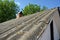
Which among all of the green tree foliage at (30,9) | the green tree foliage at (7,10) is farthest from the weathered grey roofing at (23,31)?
the green tree foliage at (30,9)

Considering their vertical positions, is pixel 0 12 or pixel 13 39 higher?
pixel 13 39

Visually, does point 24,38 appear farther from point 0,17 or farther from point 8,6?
point 8,6

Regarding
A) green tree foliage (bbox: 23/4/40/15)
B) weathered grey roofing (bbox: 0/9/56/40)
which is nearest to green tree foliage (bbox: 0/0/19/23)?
green tree foliage (bbox: 23/4/40/15)

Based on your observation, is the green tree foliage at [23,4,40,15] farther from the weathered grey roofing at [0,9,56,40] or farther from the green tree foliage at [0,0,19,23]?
the weathered grey roofing at [0,9,56,40]

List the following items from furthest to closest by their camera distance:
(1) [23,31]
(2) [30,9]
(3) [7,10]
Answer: (2) [30,9] → (3) [7,10] → (1) [23,31]

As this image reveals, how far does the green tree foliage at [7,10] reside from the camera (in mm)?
34750

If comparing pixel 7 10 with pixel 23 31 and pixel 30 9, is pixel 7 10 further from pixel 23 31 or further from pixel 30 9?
pixel 23 31

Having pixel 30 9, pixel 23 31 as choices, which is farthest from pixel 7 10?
pixel 23 31

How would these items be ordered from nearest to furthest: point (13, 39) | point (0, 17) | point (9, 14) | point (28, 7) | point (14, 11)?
point (13, 39) < point (0, 17) < point (9, 14) < point (14, 11) < point (28, 7)

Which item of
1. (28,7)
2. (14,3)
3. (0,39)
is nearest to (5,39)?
(0,39)

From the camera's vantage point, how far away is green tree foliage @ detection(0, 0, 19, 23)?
34750mm

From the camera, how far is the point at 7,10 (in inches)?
1421

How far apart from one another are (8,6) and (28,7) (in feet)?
37.5

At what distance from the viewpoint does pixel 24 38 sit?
205 centimetres
